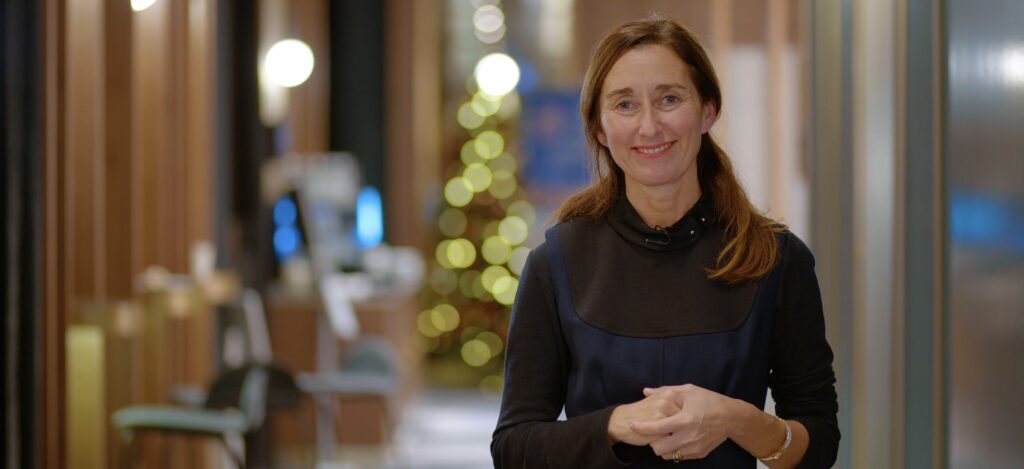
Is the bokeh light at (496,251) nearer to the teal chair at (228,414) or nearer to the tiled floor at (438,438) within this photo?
the tiled floor at (438,438)

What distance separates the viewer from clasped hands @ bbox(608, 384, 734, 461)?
1.52 m

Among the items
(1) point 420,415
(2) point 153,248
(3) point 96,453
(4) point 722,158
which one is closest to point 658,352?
(4) point 722,158

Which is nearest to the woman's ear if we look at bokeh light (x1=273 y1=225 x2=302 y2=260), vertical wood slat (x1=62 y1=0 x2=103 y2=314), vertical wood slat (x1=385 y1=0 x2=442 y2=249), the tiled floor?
vertical wood slat (x1=62 y1=0 x2=103 y2=314)

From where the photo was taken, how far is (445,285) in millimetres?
12680

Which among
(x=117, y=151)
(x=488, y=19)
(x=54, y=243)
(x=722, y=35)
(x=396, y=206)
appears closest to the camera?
(x=54, y=243)

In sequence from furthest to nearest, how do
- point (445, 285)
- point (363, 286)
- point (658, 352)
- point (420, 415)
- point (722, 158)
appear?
point (445, 285) → point (420, 415) → point (363, 286) → point (722, 158) → point (658, 352)

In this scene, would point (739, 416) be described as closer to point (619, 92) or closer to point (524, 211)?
point (619, 92)

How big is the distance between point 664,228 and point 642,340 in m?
0.15

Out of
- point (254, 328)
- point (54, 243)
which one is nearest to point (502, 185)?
point (254, 328)

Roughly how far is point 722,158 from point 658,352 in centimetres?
30

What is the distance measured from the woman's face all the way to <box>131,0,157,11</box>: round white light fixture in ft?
15.0

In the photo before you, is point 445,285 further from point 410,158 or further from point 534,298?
point 534,298

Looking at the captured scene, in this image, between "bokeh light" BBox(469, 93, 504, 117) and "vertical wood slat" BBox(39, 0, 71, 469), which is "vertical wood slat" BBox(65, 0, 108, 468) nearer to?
"vertical wood slat" BBox(39, 0, 71, 469)

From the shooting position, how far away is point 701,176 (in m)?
1.77
